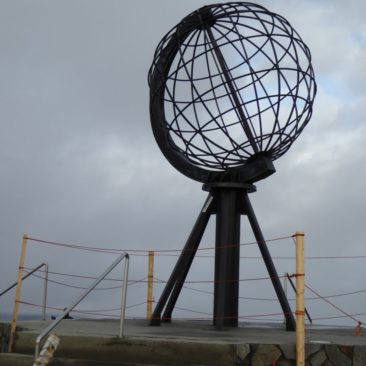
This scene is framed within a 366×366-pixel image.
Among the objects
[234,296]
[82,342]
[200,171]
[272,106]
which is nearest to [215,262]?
[234,296]

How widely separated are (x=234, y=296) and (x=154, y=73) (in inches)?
153

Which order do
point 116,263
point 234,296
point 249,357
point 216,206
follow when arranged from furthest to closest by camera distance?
point 216,206
point 234,296
point 116,263
point 249,357

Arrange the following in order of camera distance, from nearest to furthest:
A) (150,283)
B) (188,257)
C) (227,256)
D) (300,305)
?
(300,305), (227,256), (188,257), (150,283)

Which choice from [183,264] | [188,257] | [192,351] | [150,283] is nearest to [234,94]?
[188,257]

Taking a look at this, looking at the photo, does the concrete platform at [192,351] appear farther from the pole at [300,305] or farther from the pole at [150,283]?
the pole at [150,283]

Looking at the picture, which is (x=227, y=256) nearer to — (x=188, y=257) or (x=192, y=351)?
(x=188, y=257)

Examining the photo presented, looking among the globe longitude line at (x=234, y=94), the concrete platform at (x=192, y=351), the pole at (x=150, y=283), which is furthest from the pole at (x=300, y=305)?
the pole at (x=150, y=283)

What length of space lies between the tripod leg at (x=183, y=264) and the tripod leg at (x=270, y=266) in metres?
0.63

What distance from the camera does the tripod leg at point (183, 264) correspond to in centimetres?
941

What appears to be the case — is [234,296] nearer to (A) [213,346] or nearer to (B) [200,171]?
(B) [200,171]

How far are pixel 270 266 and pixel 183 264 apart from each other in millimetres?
1331

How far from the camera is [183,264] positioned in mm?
9422

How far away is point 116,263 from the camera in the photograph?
6.87m

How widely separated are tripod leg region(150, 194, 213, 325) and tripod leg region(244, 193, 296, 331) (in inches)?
24.9
